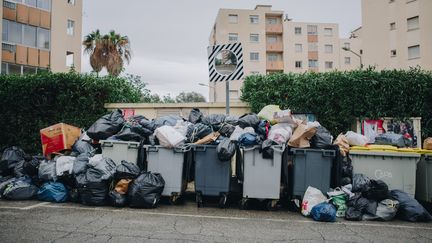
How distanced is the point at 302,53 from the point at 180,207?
44.6m

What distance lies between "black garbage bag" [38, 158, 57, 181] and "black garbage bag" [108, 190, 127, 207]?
1266 millimetres

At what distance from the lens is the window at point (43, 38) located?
20781 mm

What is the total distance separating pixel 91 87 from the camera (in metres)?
9.32

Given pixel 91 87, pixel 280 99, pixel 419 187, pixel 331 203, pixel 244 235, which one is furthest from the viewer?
pixel 91 87

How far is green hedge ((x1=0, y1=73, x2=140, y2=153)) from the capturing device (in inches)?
366

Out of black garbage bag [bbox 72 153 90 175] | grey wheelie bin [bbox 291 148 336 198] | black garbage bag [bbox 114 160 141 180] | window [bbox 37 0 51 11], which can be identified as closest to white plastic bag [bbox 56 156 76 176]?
black garbage bag [bbox 72 153 90 175]

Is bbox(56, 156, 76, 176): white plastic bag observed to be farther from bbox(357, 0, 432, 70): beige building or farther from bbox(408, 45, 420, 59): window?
bbox(408, 45, 420, 59): window

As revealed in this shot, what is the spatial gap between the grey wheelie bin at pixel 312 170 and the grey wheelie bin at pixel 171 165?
1.89m

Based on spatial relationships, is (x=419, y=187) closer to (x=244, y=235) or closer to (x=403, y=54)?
(x=244, y=235)

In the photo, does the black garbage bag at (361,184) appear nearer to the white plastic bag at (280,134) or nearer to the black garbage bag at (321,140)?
the black garbage bag at (321,140)

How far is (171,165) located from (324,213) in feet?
8.55

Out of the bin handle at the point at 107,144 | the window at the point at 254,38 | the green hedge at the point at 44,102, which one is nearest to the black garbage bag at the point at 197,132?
the bin handle at the point at 107,144

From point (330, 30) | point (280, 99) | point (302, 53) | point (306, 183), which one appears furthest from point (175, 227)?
point (330, 30)

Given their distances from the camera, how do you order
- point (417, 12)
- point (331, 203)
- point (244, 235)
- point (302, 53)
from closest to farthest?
point (244, 235) < point (331, 203) < point (417, 12) < point (302, 53)
